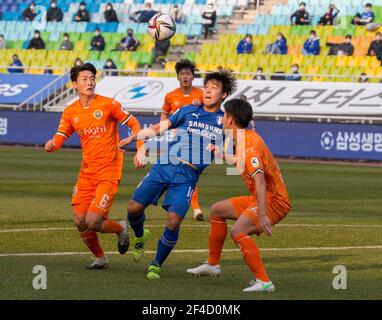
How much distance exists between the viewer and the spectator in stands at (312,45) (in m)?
39.1

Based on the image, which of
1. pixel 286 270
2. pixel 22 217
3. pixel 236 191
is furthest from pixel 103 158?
pixel 236 191

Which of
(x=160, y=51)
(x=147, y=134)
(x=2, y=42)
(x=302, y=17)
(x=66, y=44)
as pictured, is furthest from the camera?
(x=2, y=42)

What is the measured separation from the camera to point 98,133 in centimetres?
1265

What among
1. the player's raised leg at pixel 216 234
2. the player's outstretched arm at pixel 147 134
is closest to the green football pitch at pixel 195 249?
the player's raised leg at pixel 216 234

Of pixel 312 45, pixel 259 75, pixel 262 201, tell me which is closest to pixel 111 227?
pixel 262 201

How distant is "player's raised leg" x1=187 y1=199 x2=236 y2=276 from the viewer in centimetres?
1162

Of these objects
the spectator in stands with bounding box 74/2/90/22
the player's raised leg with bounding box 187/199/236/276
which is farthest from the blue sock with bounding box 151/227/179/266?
the spectator in stands with bounding box 74/2/90/22

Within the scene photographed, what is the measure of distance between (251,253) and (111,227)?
232cm

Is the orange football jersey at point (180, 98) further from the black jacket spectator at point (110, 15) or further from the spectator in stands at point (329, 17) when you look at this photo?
the black jacket spectator at point (110, 15)

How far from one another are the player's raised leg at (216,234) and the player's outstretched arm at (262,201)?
31.1 inches

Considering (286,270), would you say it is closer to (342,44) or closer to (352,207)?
(352,207)

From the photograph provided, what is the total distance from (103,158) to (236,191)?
1139cm

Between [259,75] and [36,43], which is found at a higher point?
[36,43]

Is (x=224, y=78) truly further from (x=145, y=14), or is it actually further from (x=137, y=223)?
(x=145, y=14)
